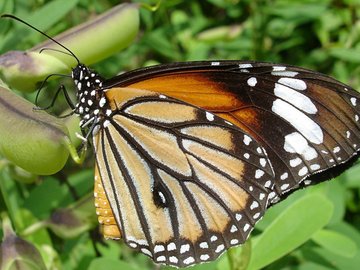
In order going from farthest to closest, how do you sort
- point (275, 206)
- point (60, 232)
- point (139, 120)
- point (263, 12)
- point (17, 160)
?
point (263, 12) → point (275, 206) → point (139, 120) → point (60, 232) → point (17, 160)

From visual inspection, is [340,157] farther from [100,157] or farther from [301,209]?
[100,157]

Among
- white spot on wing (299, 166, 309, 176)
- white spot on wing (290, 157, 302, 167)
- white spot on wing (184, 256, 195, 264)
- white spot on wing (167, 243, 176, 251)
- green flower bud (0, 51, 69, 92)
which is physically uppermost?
green flower bud (0, 51, 69, 92)

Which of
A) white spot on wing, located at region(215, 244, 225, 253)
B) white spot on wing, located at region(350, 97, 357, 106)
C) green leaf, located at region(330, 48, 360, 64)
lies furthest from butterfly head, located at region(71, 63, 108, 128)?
green leaf, located at region(330, 48, 360, 64)

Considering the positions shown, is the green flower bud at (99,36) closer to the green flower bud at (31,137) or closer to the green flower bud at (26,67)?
the green flower bud at (26,67)

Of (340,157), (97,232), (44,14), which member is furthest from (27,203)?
(340,157)

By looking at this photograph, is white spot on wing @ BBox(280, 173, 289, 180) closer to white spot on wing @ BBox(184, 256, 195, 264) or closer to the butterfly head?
white spot on wing @ BBox(184, 256, 195, 264)

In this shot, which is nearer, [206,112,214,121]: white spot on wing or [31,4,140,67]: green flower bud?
[31,4,140,67]: green flower bud
